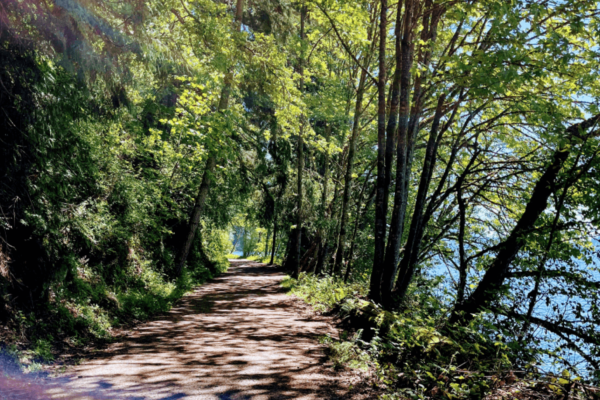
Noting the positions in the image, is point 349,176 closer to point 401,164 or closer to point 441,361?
point 401,164

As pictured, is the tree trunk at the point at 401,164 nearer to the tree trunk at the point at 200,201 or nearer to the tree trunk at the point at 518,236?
the tree trunk at the point at 518,236

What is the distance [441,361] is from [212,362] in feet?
10.6

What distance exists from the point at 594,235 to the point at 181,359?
6515 mm

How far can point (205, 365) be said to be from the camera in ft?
17.9

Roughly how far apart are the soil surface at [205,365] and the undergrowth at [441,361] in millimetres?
631

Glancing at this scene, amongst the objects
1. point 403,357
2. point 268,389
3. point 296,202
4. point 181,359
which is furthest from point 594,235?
point 296,202

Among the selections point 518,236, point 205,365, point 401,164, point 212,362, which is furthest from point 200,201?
point 518,236

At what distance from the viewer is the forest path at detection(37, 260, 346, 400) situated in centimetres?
441

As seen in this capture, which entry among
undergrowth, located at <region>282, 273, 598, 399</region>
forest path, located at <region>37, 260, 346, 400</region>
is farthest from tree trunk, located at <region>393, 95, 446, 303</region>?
forest path, located at <region>37, 260, 346, 400</region>

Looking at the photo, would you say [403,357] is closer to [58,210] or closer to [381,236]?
[381,236]

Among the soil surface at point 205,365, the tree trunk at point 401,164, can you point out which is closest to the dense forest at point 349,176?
the tree trunk at point 401,164

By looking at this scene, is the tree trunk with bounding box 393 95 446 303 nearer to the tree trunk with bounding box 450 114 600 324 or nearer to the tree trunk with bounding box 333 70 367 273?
the tree trunk with bounding box 450 114 600 324

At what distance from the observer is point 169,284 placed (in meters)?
11.5

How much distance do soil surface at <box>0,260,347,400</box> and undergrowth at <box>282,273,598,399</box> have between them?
0.63m
